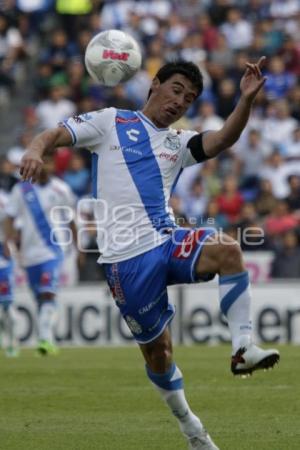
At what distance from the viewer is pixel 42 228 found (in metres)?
17.2

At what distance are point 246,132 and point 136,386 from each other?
10166 millimetres

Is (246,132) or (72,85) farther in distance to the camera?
(72,85)

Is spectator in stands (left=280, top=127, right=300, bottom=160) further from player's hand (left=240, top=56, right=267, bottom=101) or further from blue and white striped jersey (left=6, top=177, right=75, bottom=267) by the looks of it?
player's hand (left=240, top=56, right=267, bottom=101)

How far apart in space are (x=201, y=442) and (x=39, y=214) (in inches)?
355

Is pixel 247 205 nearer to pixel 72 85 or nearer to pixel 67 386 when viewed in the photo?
pixel 72 85

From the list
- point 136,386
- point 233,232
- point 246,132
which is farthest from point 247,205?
point 136,386

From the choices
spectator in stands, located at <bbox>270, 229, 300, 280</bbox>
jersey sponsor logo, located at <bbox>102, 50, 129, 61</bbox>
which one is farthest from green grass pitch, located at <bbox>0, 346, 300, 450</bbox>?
spectator in stands, located at <bbox>270, 229, 300, 280</bbox>

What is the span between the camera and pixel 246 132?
874 inches

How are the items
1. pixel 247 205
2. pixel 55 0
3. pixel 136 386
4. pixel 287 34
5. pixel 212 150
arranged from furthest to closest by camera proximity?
1. pixel 55 0
2. pixel 287 34
3. pixel 247 205
4. pixel 136 386
5. pixel 212 150

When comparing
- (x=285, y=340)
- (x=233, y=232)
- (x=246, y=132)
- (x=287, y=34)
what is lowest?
(x=285, y=340)

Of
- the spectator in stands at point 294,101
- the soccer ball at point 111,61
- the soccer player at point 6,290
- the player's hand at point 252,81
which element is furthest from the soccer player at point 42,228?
the player's hand at point 252,81

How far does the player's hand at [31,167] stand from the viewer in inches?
308

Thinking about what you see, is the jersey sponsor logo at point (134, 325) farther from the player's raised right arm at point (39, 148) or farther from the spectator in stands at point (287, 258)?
the spectator in stands at point (287, 258)

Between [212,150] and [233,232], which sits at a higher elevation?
[212,150]
